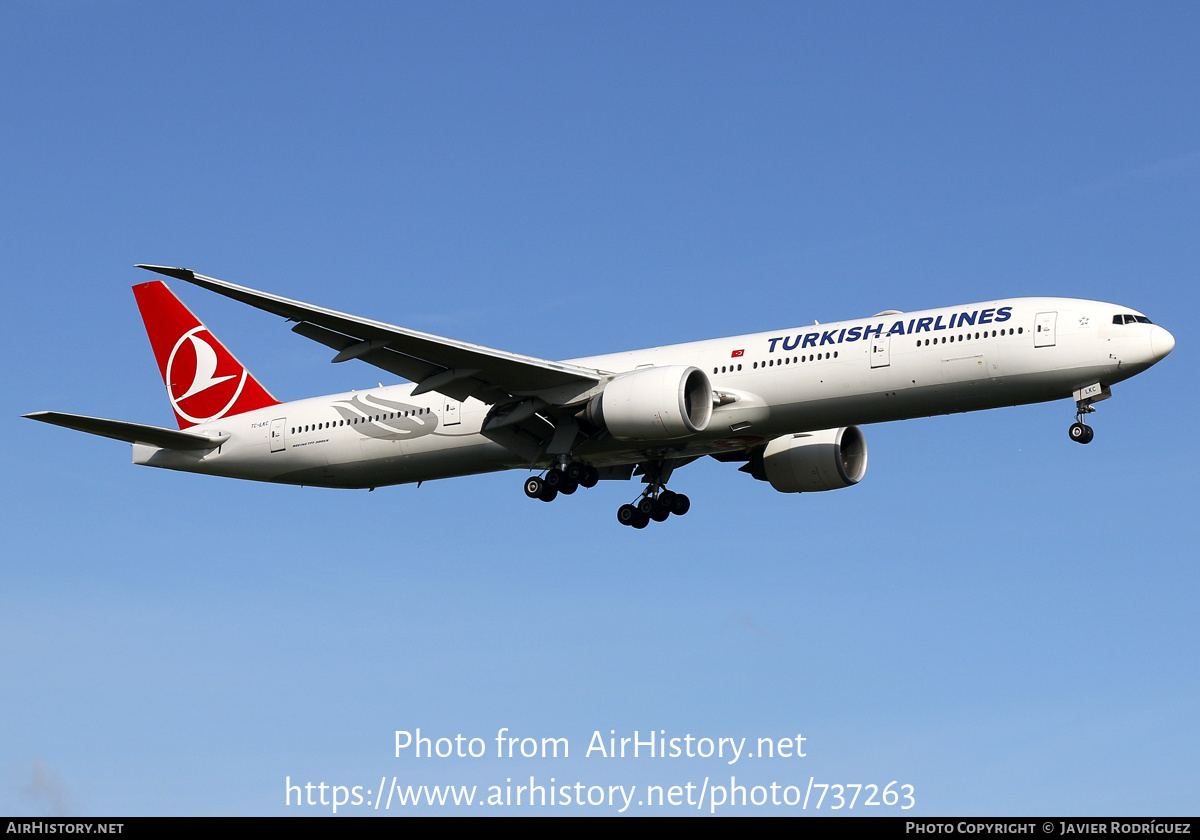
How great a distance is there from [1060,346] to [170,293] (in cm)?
2760

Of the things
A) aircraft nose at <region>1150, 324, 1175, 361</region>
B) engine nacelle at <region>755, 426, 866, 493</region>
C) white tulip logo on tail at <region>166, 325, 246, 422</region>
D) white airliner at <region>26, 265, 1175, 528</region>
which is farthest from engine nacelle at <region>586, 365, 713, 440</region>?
white tulip logo on tail at <region>166, 325, 246, 422</region>

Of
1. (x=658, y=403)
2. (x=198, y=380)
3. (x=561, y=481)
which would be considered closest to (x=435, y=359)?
(x=561, y=481)

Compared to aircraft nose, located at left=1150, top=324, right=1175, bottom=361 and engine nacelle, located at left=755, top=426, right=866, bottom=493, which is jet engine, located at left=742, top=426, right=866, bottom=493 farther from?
aircraft nose, located at left=1150, top=324, right=1175, bottom=361

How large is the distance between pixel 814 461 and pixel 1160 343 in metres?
10.6

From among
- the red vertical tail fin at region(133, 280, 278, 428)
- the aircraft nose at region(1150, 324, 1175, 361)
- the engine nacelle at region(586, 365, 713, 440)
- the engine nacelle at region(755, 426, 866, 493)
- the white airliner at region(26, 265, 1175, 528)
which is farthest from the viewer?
the red vertical tail fin at region(133, 280, 278, 428)

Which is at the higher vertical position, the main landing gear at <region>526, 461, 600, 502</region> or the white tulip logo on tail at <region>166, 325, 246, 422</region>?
the white tulip logo on tail at <region>166, 325, 246, 422</region>

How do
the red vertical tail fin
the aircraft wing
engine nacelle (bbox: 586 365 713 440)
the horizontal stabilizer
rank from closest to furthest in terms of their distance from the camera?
the aircraft wing, engine nacelle (bbox: 586 365 713 440), the horizontal stabilizer, the red vertical tail fin

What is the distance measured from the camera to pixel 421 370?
117 feet

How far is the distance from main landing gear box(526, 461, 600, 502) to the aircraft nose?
13.8 meters

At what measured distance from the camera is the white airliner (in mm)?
32094

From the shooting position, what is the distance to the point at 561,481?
36.4 meters

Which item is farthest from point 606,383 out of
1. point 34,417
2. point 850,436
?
point 34,417

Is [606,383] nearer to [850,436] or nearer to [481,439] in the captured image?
[481,439]
